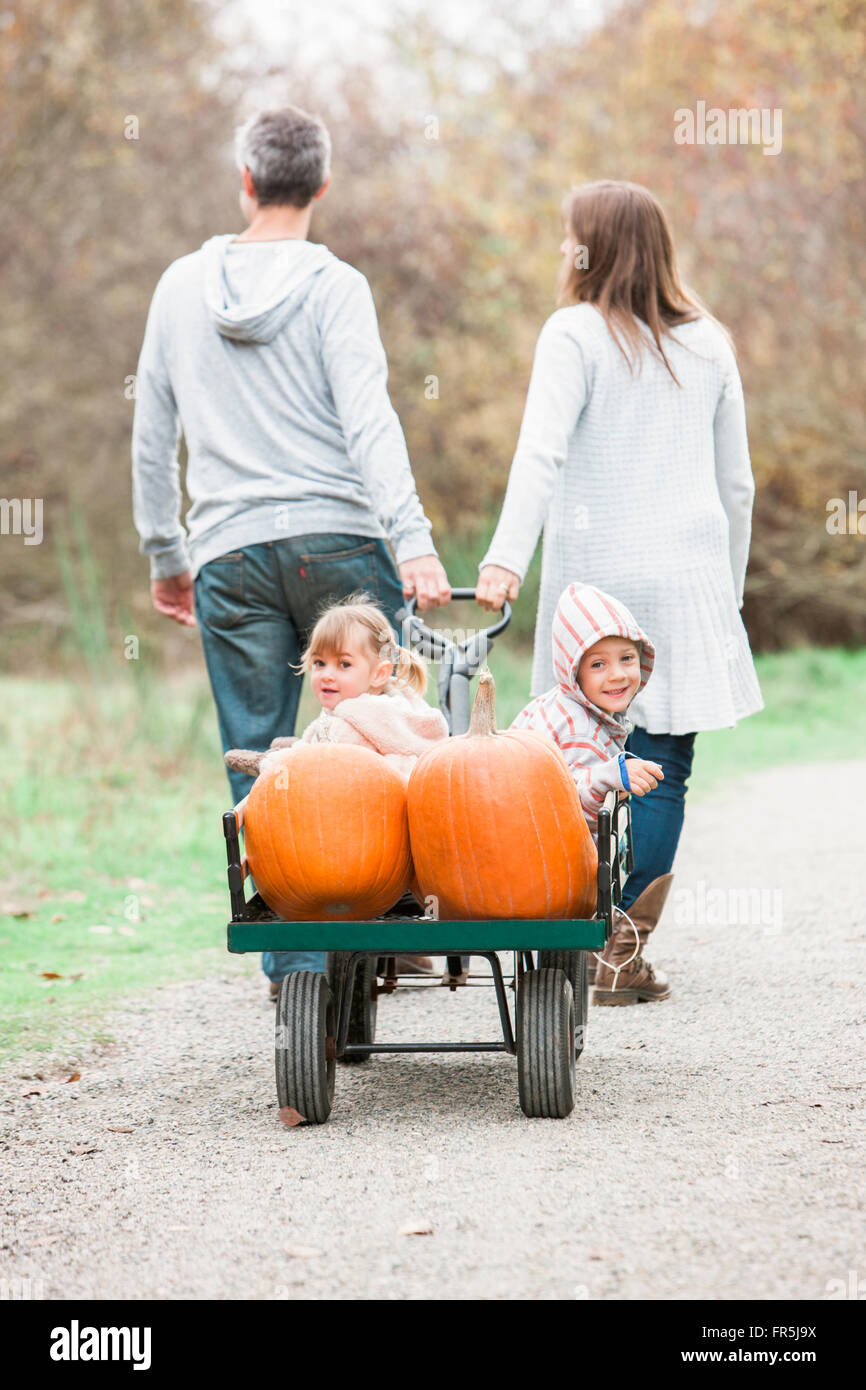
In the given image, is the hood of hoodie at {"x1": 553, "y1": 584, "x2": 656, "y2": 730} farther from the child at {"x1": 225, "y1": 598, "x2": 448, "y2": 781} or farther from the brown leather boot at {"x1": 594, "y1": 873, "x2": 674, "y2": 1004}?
the brown leather boot at {"x1": 594, "y1": 873, "x2": 674, "y2": 1004}

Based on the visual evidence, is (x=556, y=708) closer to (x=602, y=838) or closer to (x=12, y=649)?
(x=602, y=838)

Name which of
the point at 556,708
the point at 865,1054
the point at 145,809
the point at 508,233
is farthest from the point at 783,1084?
the point at 508,233

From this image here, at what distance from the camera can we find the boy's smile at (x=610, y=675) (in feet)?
13.4

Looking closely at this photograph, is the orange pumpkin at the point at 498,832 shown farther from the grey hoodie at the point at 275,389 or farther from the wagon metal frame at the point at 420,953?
the grey hoodie at the point at 275,389

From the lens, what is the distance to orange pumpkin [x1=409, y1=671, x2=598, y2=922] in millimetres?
3443

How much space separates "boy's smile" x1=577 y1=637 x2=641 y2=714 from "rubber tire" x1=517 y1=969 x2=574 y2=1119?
0.83m

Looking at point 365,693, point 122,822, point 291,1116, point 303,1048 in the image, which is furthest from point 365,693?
point 122,822

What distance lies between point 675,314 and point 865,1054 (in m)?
2.14

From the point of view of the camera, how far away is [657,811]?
4.78m

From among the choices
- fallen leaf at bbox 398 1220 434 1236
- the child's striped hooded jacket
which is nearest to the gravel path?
fallen leaf at bbox 398 1220 434 1236

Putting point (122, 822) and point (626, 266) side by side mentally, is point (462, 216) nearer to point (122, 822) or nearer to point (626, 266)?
point (122, 822)

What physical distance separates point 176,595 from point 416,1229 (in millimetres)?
2815
